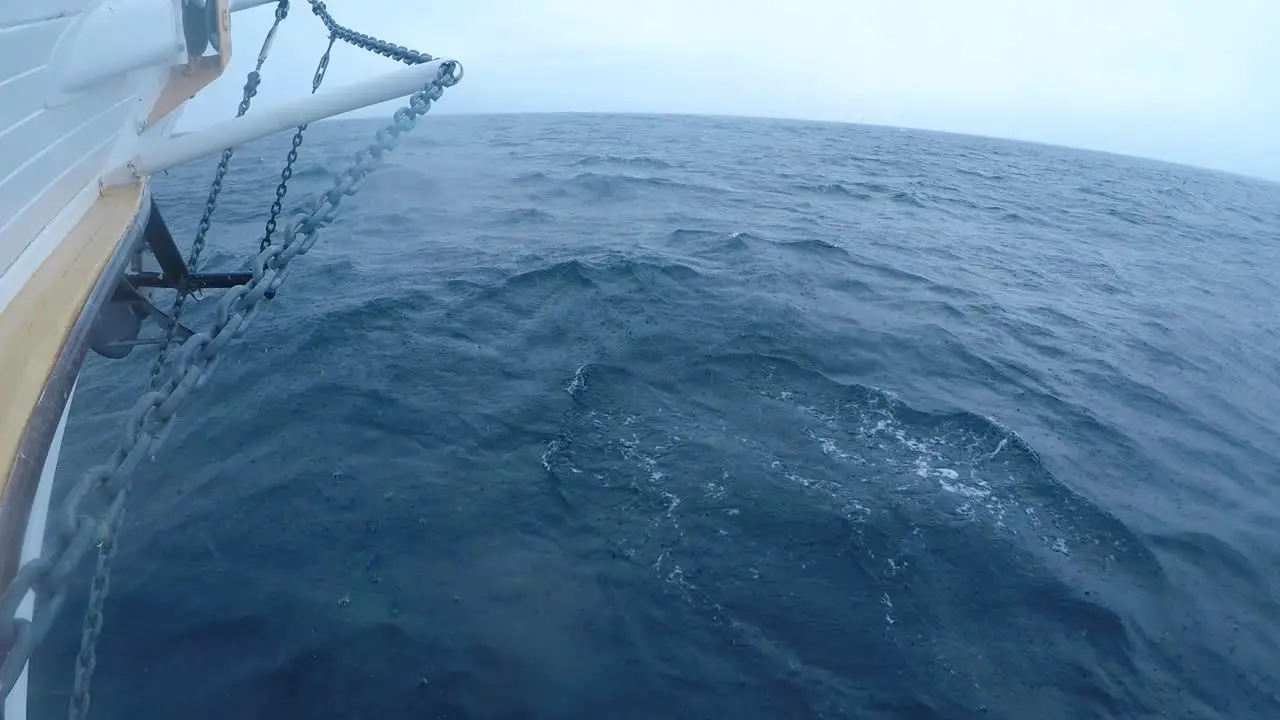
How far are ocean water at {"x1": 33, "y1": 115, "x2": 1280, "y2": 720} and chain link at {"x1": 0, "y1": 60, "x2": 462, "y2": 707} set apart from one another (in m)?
2.66

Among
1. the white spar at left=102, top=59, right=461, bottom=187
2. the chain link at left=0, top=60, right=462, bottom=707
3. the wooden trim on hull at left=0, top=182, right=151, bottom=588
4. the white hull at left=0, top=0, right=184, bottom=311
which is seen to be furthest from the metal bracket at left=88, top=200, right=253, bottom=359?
the chain link at left=0, top=60, right=462, bottom=707

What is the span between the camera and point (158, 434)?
2.48 metres

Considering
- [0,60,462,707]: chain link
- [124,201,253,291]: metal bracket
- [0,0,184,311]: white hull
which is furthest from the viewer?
[124,201,253,291]: metal bracket

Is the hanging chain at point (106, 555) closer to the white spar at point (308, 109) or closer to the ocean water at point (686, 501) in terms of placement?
the white spar at point (308, 109)

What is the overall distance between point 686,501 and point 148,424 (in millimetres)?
5126

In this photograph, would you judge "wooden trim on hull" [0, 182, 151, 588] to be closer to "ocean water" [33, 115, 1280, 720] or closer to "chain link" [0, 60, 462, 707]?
"chain link" [0, 60, 462, 707]

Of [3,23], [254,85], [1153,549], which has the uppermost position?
[3,23]

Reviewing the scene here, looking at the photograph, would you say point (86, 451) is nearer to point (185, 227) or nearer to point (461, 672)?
point (461, 672)

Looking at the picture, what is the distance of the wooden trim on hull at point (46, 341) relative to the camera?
8.29ft

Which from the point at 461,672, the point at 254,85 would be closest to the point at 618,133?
the point at 254,85

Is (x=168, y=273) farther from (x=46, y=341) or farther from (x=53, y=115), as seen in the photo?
(x=46, y=341)

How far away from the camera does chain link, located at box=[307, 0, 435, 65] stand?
4836 millimetres

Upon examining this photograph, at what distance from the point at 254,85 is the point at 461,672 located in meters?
6.34

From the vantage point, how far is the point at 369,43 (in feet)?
18.4
